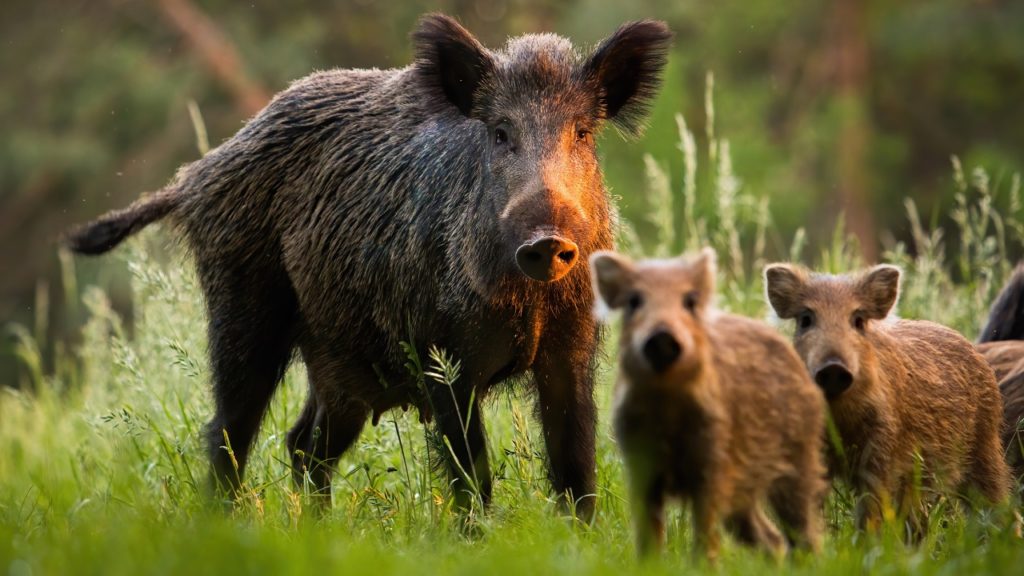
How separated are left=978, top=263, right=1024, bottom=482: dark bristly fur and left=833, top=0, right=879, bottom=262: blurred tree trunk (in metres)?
13.8

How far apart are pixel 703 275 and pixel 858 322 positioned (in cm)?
109

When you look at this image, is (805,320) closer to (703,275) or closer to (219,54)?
(703,275)

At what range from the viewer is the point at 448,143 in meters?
5.46

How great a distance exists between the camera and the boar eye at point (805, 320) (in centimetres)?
440

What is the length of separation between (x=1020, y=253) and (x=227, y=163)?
7.84 metres

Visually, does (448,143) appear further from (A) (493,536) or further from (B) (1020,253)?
(B) (1020,253)

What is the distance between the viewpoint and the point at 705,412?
11.6 ft

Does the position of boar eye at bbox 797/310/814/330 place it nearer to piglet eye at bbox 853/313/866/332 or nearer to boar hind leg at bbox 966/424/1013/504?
piglet eye at bbox 853/313/866/332

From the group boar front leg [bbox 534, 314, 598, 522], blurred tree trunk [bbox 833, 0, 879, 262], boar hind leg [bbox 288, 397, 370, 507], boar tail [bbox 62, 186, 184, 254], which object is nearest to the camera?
boar front leg [bbox 534, 314, 598, 522]

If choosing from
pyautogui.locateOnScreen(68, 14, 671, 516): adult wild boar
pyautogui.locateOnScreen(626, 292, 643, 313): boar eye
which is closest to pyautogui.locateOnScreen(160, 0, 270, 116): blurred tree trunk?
pyautogui.locateOnScreen(68, 14, 671, 516): adult wild boar

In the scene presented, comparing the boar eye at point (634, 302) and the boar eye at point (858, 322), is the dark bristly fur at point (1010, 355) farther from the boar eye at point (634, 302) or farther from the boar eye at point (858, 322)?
A: the boar eye at point (634, 302)

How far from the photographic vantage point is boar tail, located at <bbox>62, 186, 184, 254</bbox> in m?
6.28

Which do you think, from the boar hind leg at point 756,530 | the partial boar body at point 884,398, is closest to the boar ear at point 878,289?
the partial boar body at point 884,398

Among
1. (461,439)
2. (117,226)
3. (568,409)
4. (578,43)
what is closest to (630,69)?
(568,409)
